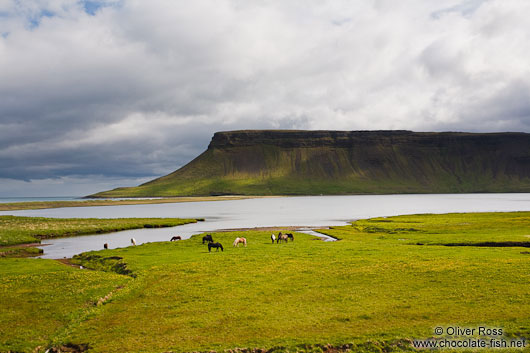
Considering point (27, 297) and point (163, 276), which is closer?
point (27, 297)

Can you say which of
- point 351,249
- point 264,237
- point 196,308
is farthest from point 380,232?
point 196,308

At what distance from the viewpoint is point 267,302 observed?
21375mm

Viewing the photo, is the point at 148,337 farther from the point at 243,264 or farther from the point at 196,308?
the point at 243,264

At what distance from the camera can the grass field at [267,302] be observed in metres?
16.8

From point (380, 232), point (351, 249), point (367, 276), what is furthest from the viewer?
point (380, 232)

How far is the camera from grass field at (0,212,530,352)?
16.8 metres

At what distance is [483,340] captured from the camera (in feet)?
51.6

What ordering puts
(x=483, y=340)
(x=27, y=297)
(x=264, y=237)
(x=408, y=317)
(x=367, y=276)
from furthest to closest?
(x=264, y=237) → (x=367, y=276) → (x=27, y=297) → (x=408, y=317) → (x=483, y=340)

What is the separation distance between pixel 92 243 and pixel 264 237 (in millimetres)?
28597

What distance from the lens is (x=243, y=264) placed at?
3250cm

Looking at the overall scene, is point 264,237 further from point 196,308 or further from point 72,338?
point 72,338

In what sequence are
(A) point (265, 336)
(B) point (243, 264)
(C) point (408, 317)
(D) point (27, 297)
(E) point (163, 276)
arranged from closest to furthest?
(A) point (265, 336) → (C) point (408, 317) → (D) point (27, 297) → (E) point (163, 276) → (B) point (243, 264)

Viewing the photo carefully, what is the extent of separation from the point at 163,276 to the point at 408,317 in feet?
60.5

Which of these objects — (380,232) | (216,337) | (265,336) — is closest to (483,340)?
(265,336)
